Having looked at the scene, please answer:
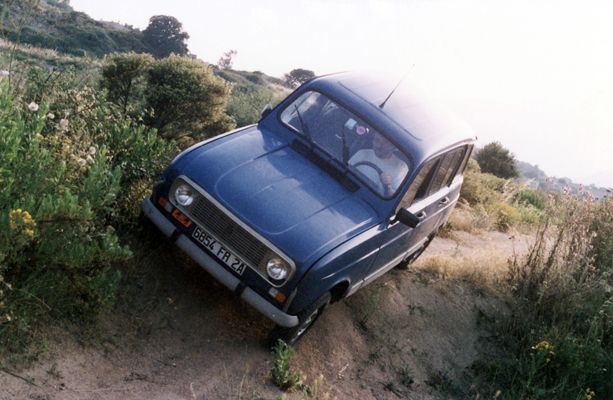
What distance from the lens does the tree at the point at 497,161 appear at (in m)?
25.7

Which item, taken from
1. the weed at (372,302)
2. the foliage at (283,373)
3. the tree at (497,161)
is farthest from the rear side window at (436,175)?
the tree at (497,161)

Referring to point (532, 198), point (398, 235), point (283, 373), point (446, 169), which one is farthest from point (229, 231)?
point (532, 198)

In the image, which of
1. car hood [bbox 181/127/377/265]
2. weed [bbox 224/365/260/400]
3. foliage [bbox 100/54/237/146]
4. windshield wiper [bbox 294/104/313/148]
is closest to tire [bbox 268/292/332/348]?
weed [bbox 224/365/260/400]

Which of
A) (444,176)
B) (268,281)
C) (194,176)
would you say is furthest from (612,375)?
(194,176)

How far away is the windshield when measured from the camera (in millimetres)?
5258

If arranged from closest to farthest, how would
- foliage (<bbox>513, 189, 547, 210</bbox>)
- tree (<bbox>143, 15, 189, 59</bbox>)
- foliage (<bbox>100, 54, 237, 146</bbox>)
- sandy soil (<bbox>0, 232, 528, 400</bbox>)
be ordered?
sandy soil (<bbox>0, 232, 528, 400</bbox>), foliage (<bbox>100, 54, 237, 146</bbox>), foliage (<bbox>513, 189, 547, 210</bbox>), tree (<bbox>143, 15, 189, 59</bbox>)

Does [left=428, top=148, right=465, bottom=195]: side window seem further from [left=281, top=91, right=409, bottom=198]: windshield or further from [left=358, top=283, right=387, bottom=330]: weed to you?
[left=358, top=283, right=387, bottom=330]: weed

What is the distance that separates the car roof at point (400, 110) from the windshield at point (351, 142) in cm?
12

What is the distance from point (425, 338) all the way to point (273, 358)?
99.0 inches

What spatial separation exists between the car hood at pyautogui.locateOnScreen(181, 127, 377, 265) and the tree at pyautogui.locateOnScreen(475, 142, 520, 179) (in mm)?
22050

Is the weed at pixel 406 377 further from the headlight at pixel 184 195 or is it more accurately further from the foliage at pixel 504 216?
the foliage at pixel 504 216

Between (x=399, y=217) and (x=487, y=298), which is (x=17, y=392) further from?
(x=487, y=298)

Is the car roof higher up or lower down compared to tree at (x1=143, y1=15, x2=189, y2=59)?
higher up

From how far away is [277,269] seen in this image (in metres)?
4.18
